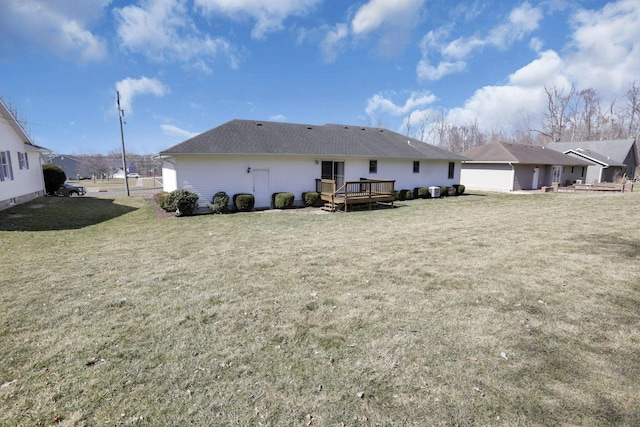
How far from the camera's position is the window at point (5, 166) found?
12.8m

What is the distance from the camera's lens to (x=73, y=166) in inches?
2482

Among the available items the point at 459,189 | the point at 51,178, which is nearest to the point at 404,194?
the point at 459,189

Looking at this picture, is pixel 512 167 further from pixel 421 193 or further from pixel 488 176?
Result: pixel 421 193

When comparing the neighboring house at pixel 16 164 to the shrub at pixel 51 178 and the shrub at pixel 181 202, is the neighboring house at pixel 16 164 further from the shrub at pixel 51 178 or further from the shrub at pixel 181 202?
the shrub at pixel 181 202

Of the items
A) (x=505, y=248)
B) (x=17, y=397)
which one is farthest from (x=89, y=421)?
(x=505, y=248)

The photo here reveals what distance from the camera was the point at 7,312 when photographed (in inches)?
170

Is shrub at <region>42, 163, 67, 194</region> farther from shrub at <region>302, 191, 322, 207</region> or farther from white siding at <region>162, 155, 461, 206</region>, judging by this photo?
shrub at <region>302, 191, 322, 207</region>

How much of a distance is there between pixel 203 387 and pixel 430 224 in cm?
964

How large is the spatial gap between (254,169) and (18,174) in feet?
36.1

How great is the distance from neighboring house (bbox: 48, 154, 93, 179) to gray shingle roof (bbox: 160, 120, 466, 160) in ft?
195

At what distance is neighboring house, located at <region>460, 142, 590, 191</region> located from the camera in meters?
24.5

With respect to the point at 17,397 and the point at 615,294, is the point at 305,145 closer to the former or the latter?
the point at 615,294

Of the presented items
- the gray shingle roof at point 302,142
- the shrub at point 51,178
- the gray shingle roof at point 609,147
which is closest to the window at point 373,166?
the gray shingle roof at point 302,142

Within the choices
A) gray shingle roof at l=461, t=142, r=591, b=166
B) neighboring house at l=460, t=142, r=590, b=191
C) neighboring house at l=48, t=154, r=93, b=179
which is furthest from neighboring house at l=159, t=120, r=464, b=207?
neighboring house at l=48, t=154, r=93, b=179
